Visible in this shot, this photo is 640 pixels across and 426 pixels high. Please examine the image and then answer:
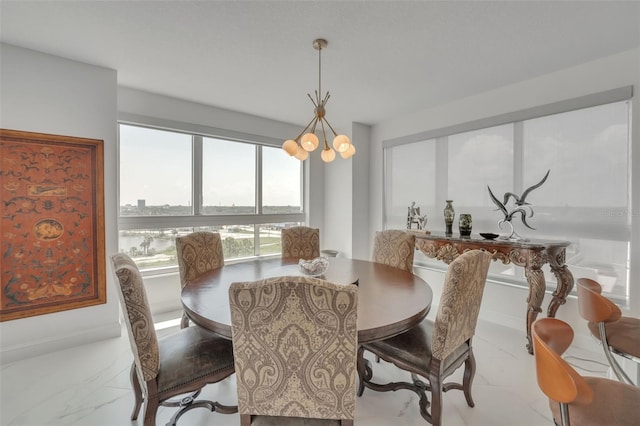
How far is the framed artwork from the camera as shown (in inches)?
88.1

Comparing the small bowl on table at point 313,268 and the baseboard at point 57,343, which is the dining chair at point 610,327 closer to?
the small bowl on table at point 313,268

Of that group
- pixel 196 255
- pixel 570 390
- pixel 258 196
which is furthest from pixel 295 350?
pixel 258 196

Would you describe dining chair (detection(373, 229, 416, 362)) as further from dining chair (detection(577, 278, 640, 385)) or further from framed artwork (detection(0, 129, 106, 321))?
framed artwork (detection(0, 129, 106, 321))

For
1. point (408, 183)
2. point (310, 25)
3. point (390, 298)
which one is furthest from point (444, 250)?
point (310, 25)

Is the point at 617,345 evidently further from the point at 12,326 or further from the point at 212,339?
the point at 12,326

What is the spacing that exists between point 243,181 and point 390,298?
312cm

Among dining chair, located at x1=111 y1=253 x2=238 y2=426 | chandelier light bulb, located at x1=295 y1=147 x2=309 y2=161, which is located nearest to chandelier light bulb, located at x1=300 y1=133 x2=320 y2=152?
chandelier light bulb, located at x1=295 y1=147 x2=309 y2=161

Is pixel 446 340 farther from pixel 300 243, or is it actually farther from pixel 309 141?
pixel 300 243

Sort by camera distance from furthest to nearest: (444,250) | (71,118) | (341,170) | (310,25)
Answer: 1. (341,170)
2. (444,250)
3. (71,118)
4. (310,25)

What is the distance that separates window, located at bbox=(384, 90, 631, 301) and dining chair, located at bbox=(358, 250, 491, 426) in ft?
5.84

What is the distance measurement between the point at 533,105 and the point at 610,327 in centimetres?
224

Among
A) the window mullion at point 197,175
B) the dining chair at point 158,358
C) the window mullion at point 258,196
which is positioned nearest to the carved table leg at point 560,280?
the dining chair at point 158,358

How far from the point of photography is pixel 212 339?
5.29 feet

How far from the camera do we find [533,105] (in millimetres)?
2803
